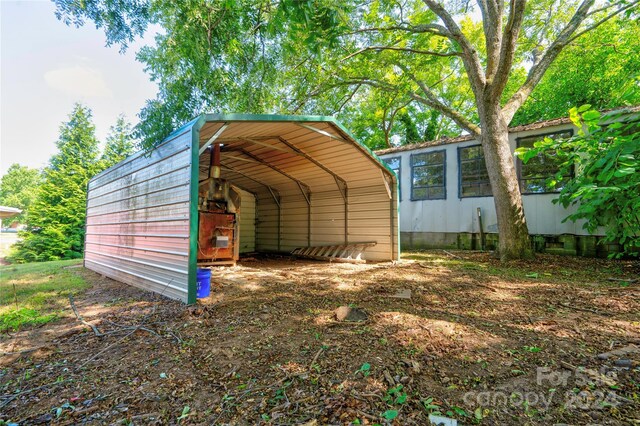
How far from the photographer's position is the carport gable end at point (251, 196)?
425 centimetres

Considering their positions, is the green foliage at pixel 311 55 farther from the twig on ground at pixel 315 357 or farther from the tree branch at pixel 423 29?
the twig on ground at pixel 315 357

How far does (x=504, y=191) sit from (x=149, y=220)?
7.79 m

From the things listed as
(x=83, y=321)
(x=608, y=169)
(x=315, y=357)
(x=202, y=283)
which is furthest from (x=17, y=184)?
(x=608, y=169)

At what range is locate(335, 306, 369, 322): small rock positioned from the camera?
10.4 ft

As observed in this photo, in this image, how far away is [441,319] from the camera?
307 centimetres

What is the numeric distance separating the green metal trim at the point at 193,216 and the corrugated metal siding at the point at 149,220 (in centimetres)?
9

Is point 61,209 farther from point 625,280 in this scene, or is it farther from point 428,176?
point 625,280

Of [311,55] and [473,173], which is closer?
[311,55]

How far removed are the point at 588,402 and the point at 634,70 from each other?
15.5 meters

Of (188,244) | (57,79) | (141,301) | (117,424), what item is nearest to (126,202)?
(141,301)

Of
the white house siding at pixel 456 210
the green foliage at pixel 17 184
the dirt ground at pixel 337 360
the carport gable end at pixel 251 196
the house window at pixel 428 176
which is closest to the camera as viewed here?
the dirt ground at pixel 337 360

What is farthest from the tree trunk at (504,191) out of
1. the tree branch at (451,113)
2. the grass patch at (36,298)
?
the grass patch at (36,298)

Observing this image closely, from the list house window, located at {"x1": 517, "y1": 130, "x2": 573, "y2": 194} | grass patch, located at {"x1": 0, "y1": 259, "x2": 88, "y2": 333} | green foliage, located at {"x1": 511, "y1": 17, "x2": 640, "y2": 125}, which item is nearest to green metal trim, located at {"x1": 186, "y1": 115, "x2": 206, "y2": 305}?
grass patch, located at {"x1": 0, "y1": 259, "x2": 88, "y2": 333}

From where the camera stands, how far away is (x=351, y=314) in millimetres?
3258
